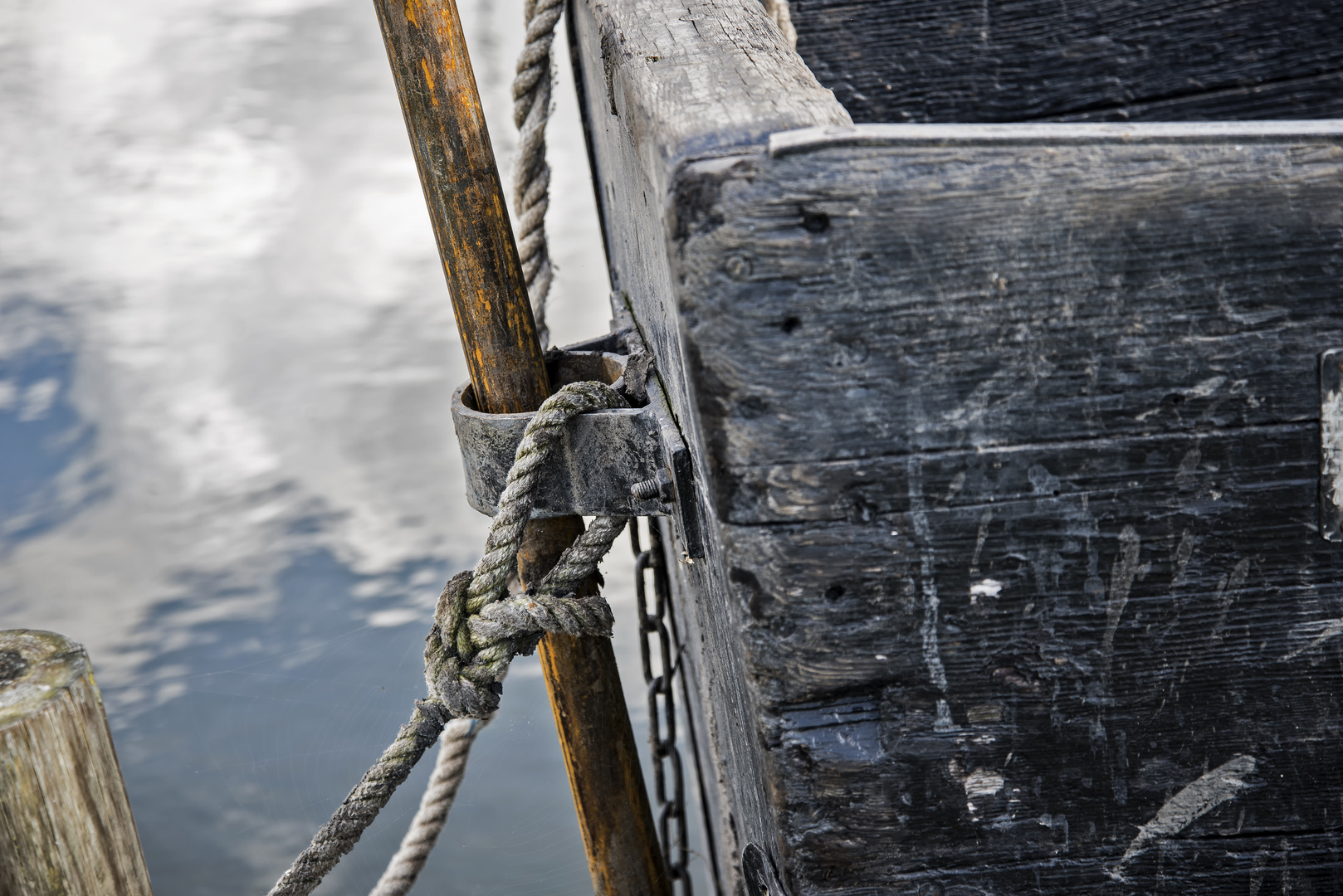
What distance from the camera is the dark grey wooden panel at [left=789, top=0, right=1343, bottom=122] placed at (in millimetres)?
1461

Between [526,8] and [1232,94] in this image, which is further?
[1232,94]

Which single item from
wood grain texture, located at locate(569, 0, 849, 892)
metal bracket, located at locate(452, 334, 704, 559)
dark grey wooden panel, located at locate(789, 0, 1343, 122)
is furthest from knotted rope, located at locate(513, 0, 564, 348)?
dark grey wooden panel, located at locate(789, 0, 1343, 122)

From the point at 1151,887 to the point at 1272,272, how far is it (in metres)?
0.40

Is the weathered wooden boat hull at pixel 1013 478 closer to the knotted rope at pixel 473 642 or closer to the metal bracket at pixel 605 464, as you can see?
the metal bracket at pixel 605 464

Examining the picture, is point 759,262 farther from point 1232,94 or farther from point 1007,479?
point 1232,94

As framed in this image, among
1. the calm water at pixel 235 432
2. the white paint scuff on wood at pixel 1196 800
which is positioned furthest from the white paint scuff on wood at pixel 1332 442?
the calm water at pixel 235 432

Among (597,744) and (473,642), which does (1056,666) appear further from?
(597,744)

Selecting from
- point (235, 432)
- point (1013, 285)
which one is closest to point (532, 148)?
point (1013, 285)

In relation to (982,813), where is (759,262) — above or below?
above

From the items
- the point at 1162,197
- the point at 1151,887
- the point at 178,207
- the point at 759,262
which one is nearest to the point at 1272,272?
the point at 1162,197

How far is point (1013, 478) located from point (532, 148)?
913 mm

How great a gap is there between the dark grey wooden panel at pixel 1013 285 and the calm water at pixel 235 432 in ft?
10.2

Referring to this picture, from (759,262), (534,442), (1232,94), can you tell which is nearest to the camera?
(759,262)

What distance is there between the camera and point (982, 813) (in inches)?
23.2
